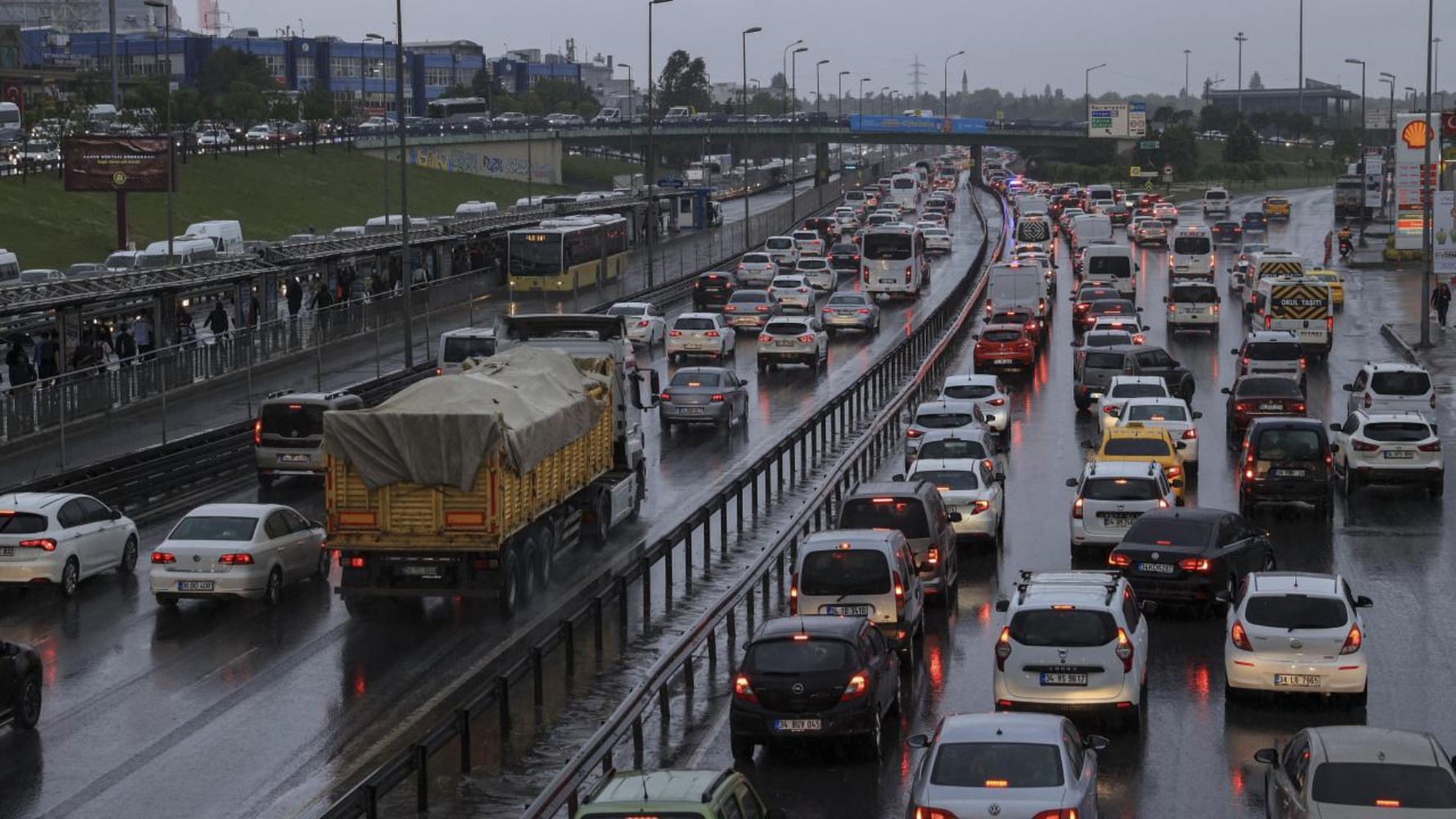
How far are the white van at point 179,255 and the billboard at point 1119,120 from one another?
4658 inches

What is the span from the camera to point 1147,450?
105 ft

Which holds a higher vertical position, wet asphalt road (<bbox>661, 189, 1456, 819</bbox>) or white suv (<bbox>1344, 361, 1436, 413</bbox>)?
white suv (<bbox>1344, 361, 1436, 413</bbox>)

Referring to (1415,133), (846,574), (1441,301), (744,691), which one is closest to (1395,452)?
(846,574)

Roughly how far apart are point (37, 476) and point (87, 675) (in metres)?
12.7

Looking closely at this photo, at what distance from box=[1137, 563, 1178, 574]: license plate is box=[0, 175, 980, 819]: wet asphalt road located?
757 centimetres

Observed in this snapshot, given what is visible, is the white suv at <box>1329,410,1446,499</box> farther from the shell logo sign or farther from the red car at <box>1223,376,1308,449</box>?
the shell logo sign

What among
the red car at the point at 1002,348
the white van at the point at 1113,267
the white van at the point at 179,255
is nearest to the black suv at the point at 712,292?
the white van at the point at 1113,267

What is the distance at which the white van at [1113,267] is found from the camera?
68625 mm

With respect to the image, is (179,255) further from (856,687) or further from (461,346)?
(856,687)

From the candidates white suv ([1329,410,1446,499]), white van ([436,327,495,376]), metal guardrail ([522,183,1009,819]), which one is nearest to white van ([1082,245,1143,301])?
metal guardrail ([522,183,1009,819])

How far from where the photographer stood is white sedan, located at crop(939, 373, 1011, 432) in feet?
130

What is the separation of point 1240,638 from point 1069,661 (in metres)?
2.16

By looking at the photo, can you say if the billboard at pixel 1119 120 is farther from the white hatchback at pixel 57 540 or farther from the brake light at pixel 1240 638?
the brake light at pixel 1240 638

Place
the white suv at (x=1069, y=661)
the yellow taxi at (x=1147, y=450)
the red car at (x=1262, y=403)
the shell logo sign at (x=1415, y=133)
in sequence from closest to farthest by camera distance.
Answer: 1. the white suv at (x=1069, y=661)
2. the yellow taxi at (x=1147, y=450)
3. the red car at (x=1262, y=403)
4. the shell logo sign at (x=1415, y=133)
